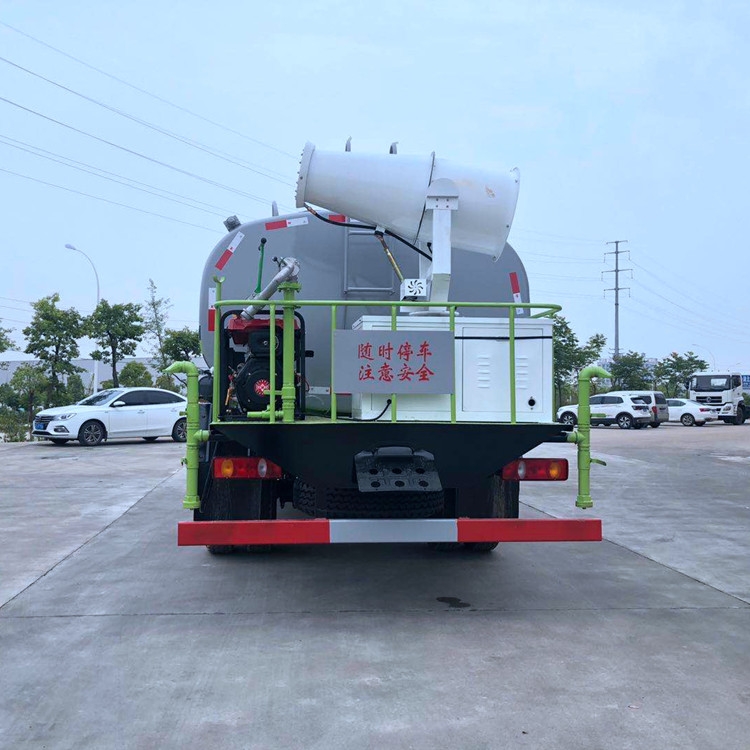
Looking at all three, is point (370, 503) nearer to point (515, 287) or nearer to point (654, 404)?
point (515, 287)

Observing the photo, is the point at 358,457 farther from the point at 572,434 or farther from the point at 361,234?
the point at 361,234

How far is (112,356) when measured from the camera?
32.1m

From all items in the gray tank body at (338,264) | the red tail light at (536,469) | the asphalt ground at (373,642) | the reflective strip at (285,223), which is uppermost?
the reflective strip at (285,223)

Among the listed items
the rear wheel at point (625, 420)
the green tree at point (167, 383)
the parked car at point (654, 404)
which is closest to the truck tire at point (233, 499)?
the rear wheel at point (625, 420)

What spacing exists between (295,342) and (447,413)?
1.07m

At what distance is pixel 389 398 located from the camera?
192 inches

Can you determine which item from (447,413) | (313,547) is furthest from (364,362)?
(313,547)

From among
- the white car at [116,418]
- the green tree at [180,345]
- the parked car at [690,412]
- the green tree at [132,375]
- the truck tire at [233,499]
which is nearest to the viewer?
the truck tire at [233,499]

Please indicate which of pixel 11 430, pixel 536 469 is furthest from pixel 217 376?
pixel 11 430

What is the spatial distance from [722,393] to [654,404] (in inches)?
254

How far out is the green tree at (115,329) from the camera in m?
31.4

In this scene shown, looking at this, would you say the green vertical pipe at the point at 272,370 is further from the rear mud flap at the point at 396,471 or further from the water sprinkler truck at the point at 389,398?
the rear mud flap at the point at 396,471

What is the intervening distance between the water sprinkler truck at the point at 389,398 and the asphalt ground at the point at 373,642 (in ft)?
2.01

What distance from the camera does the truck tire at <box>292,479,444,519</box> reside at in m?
5.32
